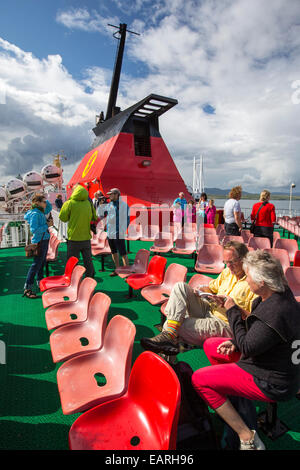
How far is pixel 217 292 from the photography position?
115 inches

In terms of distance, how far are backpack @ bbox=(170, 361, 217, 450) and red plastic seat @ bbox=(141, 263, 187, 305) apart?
5.25 feet

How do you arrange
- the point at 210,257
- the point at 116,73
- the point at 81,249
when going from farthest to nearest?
the point at 116,73
the point at 210,257
the point at 81,249

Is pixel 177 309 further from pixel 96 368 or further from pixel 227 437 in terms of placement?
pixel 227 437

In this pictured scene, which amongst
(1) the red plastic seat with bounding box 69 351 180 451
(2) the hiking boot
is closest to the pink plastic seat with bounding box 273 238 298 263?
(2) the hiking boot

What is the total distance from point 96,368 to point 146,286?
1775mm

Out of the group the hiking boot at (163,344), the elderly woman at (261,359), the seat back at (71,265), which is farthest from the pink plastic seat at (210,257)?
the elderly woman at (261,359)

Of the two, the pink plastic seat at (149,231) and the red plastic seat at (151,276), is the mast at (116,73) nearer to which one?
the pink plastic seat at (149,231)

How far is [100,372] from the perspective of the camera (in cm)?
206

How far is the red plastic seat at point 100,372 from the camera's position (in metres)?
1.75

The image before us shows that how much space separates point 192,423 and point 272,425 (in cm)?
76

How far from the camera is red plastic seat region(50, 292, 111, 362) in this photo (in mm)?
2298

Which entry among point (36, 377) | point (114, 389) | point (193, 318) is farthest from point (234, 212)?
point (36, 377)

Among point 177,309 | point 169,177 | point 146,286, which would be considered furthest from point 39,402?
point 169,177

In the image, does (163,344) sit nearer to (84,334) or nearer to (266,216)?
(84,334)
